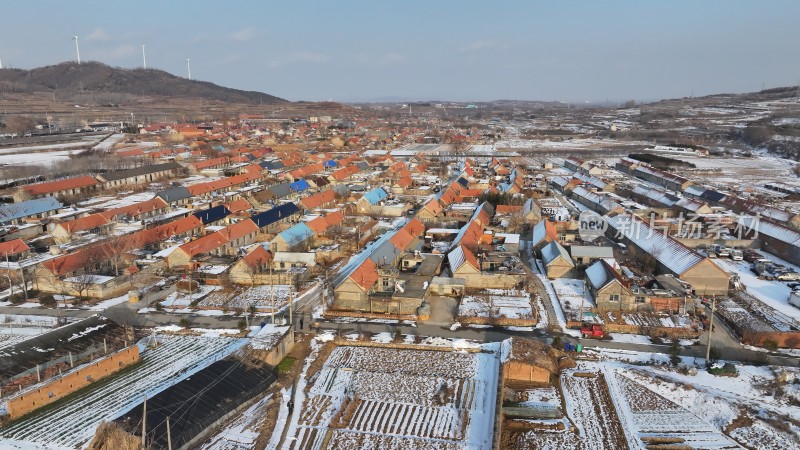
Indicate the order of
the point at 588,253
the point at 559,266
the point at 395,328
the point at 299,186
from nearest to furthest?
the point at 395,328
the point at 559,266
the point at 588,253
the point at 299,186

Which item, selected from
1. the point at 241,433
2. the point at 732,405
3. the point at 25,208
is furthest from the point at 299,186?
the point at 732,405

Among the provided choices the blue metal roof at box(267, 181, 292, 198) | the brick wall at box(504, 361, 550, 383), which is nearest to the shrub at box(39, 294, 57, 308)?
the brick wall at box(504, 361, 550, 383)

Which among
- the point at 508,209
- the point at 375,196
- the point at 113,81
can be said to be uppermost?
the point at 113,81

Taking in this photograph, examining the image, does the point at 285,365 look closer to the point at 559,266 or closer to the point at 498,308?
the point at 498,308

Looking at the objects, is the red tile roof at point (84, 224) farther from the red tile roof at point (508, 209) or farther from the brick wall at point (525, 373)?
the brick wall at point (525, 373)

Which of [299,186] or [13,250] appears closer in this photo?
[13,250]

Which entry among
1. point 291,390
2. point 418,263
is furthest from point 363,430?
point 418,263
